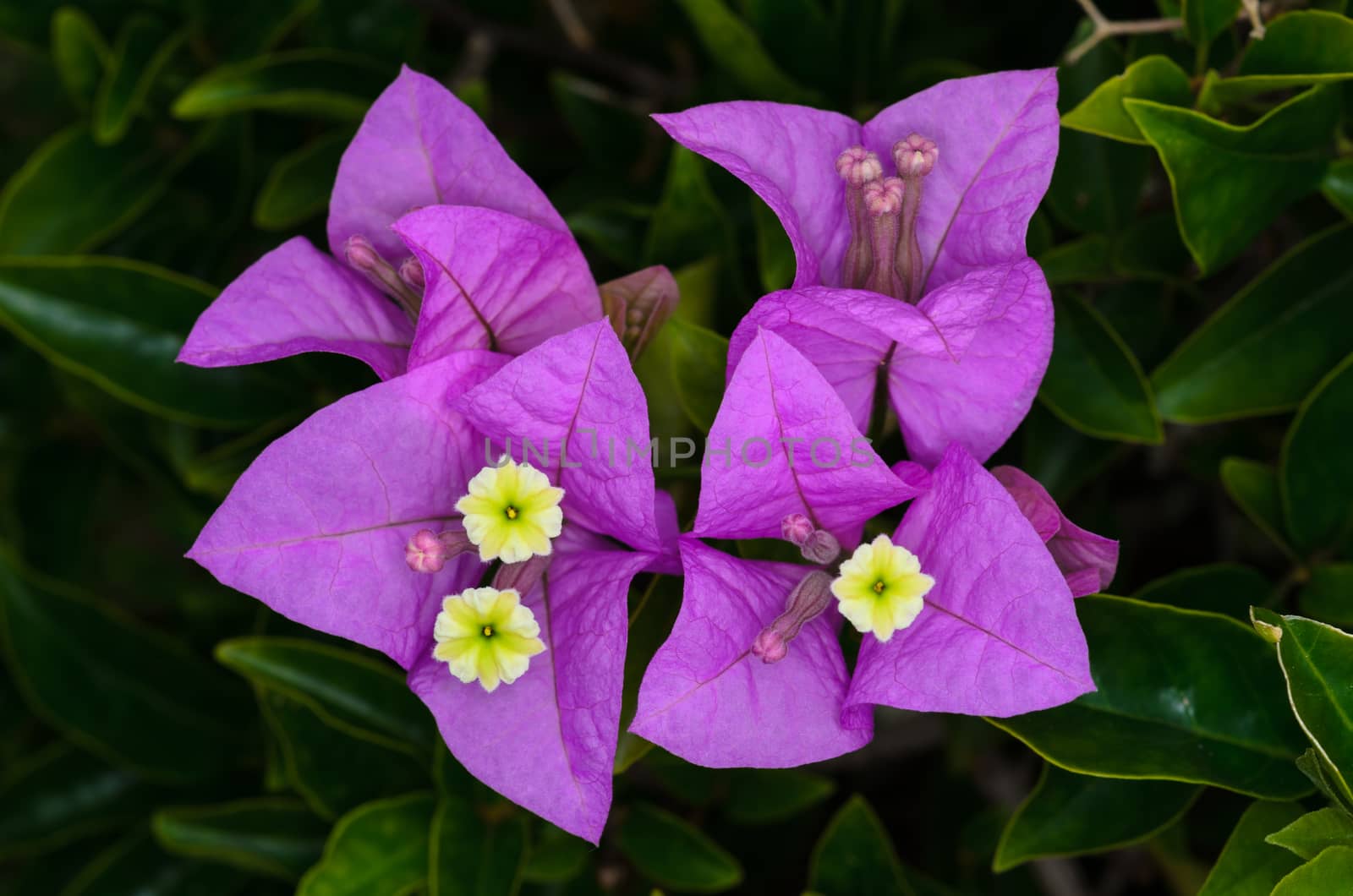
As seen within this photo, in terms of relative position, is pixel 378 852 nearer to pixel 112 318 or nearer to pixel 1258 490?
pixel 112 318

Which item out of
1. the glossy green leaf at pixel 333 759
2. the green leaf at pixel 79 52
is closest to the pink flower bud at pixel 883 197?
the glossy green leaf at pixel 333 759

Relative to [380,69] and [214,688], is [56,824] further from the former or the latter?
[380,69]

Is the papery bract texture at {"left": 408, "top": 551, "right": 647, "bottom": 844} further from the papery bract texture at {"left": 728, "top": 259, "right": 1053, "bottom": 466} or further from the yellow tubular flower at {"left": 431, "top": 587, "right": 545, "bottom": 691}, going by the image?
the papery bract texture at {"left": 728, "top": 259, "right": 1053, "bottom": 466}

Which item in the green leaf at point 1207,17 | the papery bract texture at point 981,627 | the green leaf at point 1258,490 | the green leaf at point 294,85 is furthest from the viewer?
the green leaf at point 294,85

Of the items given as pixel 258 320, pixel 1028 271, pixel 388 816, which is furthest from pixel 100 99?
pixel 1028 271

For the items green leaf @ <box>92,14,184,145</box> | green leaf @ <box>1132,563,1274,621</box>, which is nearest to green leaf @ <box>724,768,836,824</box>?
green leaf @ <box>1132,563,1274,621</box>

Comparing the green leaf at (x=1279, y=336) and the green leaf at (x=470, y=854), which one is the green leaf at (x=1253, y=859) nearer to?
the green leaf at (x=1279, y=336)
